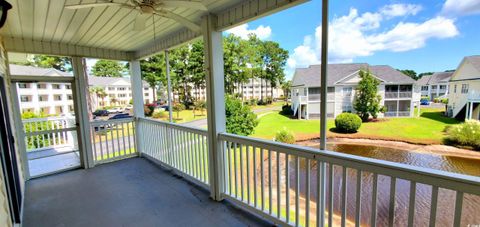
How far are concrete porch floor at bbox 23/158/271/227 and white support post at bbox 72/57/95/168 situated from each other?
1.38ft

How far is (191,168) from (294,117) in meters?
2.15

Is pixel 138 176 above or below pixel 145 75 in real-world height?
below

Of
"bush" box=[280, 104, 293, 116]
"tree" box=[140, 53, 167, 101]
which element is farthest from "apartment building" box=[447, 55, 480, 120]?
"tree" box=[140, 53, 167, 101]

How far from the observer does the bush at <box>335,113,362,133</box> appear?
1.47 meters

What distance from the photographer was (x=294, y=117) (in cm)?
209

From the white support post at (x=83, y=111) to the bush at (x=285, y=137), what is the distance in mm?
4008

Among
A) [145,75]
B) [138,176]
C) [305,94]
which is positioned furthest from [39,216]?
[145,75]

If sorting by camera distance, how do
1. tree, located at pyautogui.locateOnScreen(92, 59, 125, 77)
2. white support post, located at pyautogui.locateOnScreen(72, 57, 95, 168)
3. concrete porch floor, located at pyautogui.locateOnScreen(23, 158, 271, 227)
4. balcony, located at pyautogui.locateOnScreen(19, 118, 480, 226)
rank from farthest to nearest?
tree, located at pyautogui.locateOnScreen(92, 59, 125, 77) → white support post, located at pyautogui.locateOnScreen(72, 57, 95, 168) → concrete porch floor, located at pyautogui.locateOnScreen(23, 158, 271, 227) → balcony, located at pyautogui.locateOnScreen(19, 118, 480, 226)

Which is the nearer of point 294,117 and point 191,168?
point 294,117

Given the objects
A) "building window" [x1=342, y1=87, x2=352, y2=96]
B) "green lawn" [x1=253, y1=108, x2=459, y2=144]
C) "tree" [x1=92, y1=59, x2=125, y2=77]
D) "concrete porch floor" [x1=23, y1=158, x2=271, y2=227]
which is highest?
"tree" [x1=92, y1=59, x2=125, y2=77]

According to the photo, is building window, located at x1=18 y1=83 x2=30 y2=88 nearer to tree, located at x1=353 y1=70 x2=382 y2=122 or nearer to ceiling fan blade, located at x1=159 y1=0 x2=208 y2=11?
ceiling fan blade, located at x1=159 y1=0 x2=208 y2=11

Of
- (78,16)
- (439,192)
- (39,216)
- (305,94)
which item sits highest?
(78,16)

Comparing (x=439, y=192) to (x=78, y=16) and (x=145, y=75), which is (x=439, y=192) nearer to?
(x=78, y=16)

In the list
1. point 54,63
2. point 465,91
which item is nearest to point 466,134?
point 465,91
